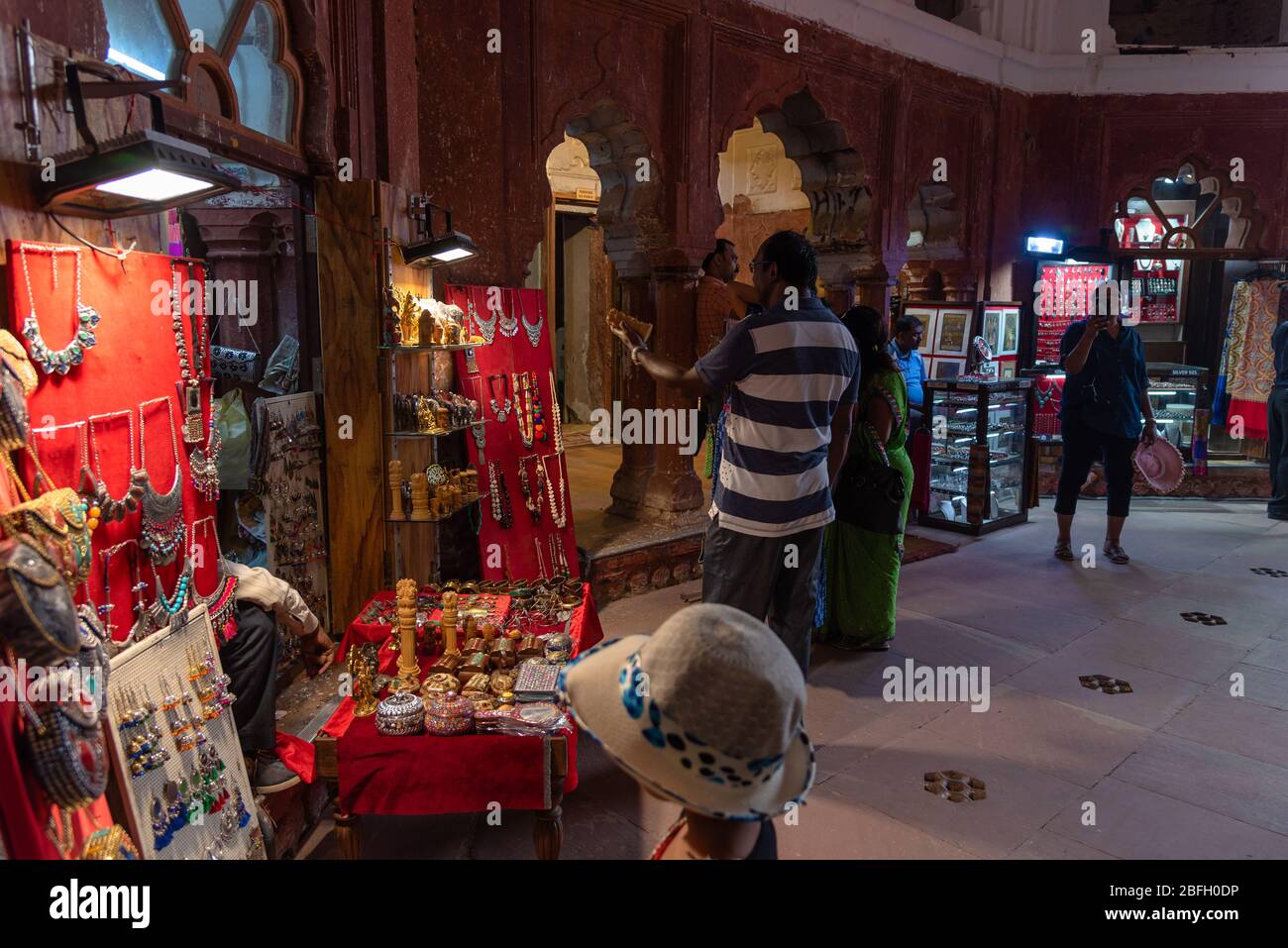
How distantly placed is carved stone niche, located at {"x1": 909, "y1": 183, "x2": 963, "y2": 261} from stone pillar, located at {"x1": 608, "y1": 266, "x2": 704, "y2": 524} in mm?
4023

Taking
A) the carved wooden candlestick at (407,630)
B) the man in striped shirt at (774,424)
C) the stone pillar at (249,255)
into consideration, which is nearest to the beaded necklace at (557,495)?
the stone pillar at (249,255)

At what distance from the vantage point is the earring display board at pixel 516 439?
16.3 ft

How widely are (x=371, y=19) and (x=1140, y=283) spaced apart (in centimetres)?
1072

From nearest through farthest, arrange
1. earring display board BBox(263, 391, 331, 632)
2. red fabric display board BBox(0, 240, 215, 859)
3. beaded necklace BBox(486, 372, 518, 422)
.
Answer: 1. red fabric display board BBox(0, 240, 215, 859)
2. earring display board BBox(263, 391, 331, 632)
3. beaded necklace BBox(486, 372, 518, 422)

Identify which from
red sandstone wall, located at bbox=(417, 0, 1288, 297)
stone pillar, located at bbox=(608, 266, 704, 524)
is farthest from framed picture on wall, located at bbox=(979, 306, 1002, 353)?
stone pillar, located at bbox=(608, 266, 704, 524)

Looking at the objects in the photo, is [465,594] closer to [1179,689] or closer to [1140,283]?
[1179,689]

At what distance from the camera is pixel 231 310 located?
5078 mm

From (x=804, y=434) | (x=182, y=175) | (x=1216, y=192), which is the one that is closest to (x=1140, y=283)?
(x=1216, y=192)

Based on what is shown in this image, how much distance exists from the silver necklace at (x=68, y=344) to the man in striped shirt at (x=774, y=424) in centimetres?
182

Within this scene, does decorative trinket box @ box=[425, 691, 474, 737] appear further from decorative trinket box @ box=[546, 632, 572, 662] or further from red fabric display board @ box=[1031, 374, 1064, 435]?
red fabric display board @ box=[1031, 374, 1064, 435]

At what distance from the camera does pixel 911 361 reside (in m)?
7.50

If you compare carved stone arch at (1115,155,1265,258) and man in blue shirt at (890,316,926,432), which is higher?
carved stone arch at (1115,155,1265,258)

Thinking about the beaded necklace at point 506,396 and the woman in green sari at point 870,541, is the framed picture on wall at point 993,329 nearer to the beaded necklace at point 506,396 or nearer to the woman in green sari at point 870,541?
the woman in green sari at point 870,541

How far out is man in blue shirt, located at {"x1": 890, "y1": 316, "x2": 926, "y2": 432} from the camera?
7.14 metres
